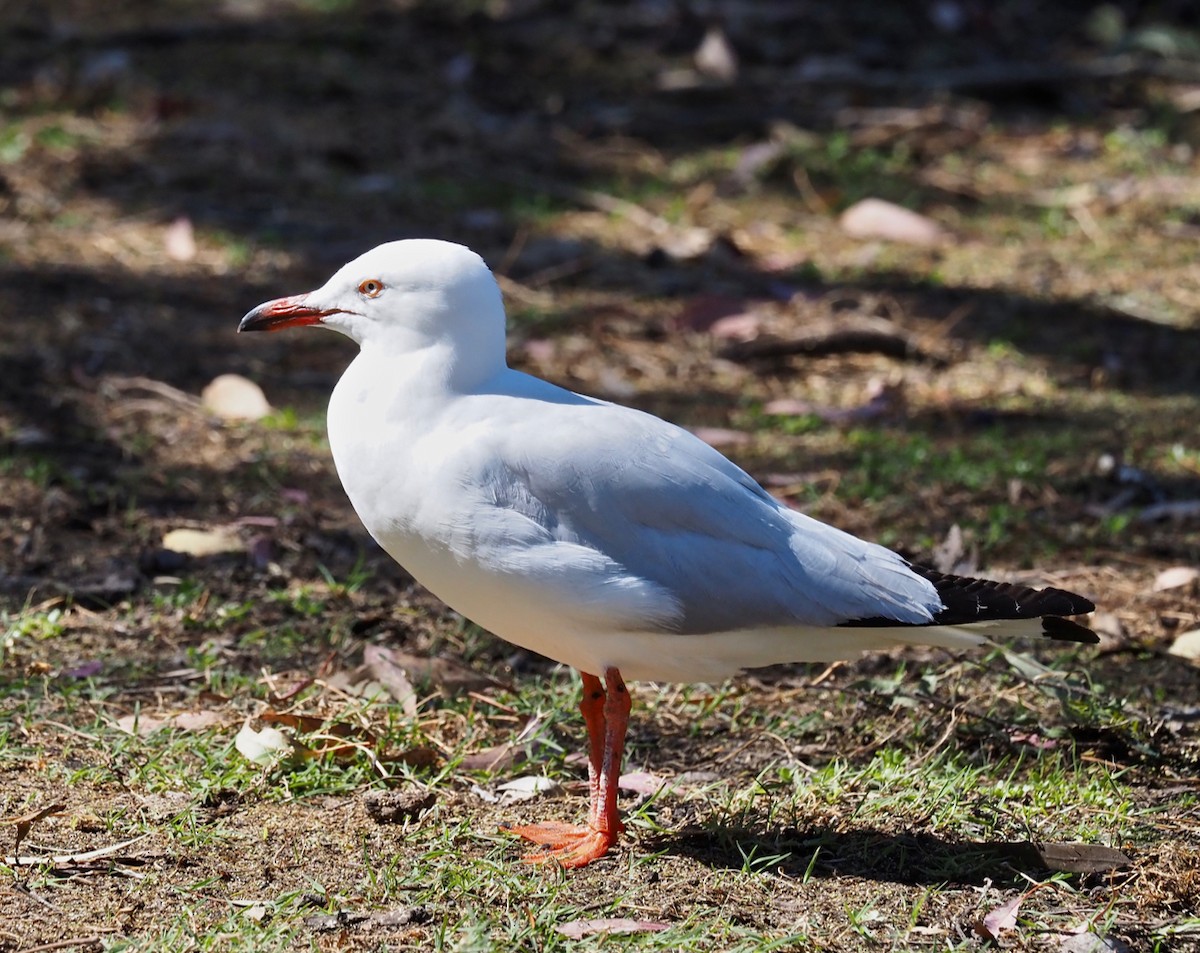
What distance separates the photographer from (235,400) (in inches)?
235

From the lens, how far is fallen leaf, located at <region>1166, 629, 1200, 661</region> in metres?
4.32

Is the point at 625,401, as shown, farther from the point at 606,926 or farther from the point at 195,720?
the point at 606,926

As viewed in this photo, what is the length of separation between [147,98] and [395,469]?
262 inches

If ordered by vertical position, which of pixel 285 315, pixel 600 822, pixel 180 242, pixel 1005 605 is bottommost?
pixel 600 822

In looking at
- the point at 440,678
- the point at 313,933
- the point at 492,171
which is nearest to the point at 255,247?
the point at 492,171

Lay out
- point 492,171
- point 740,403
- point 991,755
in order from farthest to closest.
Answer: point 492,171, point 740,403, point 991,755

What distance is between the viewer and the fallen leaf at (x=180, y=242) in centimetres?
749

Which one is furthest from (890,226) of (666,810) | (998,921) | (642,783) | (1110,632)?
(998,921)

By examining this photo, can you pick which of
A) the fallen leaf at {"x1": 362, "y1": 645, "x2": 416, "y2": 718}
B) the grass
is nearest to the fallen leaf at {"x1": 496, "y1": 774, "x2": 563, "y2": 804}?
the grass

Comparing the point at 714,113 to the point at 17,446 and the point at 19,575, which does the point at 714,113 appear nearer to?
the point at 17,446

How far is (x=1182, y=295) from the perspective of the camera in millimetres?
7363

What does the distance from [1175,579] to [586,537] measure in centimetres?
225

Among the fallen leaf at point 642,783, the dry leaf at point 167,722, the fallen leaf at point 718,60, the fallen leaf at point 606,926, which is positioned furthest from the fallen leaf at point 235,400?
the fallen leaf at point 718,60

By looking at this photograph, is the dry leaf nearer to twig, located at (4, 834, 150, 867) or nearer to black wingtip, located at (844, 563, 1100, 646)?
twig, located at (4, 834, 150, 867)
